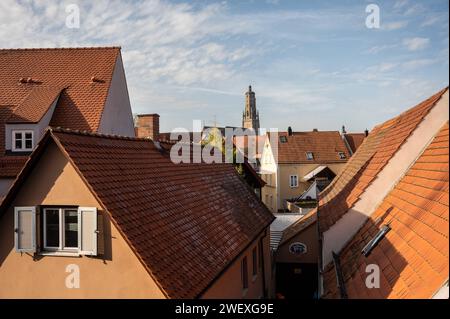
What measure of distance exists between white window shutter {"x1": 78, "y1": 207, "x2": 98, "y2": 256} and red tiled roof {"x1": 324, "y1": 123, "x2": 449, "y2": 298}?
5481 mm

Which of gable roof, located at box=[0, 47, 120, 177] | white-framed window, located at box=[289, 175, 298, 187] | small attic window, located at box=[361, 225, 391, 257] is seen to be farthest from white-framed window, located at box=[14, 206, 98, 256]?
white-framed window, located at box=[289, 175, 298, 187]

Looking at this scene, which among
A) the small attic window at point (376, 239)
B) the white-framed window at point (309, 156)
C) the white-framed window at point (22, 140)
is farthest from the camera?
the white-framed window at point (309, 156)

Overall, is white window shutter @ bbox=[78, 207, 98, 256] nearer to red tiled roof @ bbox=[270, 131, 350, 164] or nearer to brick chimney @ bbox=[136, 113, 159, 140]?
brick chimney @ bbox=[136, 113, 159, 140]

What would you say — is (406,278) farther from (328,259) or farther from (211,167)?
(211,167)

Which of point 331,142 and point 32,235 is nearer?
point 32,235

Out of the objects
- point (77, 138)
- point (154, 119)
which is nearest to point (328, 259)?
point (77, 138)

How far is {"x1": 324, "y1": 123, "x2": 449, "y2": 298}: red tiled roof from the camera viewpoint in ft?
20.2

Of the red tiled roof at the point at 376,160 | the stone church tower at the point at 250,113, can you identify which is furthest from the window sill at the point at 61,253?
the stone church tower at the point at 250,113

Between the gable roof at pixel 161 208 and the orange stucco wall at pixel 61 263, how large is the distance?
0.76 ft

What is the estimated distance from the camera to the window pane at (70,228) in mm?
7965

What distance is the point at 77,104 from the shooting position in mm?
18359

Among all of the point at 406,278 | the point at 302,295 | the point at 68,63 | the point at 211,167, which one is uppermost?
the point at 68,63

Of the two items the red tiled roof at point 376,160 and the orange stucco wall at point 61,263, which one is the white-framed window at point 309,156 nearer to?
the red tiled roof at point 376,160

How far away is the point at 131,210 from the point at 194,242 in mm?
1964
